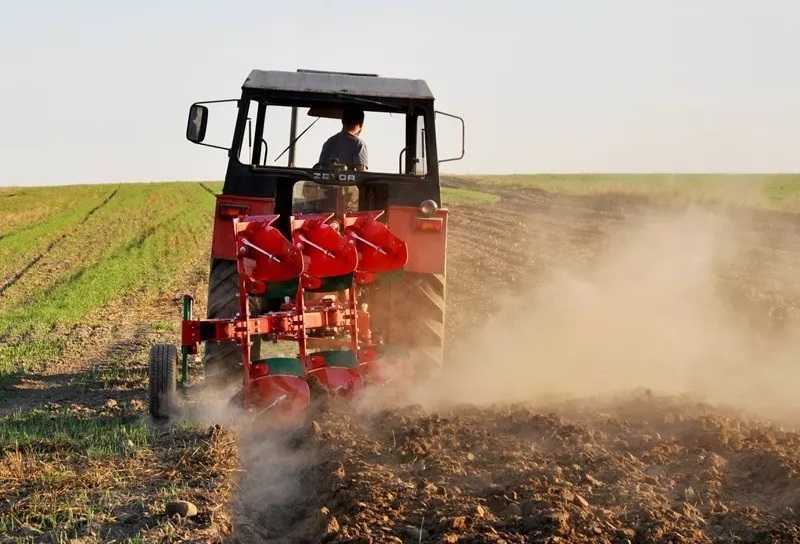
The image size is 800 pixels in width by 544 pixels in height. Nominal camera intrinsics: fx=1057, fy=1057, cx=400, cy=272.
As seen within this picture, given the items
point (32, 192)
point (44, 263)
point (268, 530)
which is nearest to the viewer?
point (268, 530)

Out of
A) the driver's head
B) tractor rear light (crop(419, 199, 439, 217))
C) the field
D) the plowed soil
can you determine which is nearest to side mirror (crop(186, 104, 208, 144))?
the driver's head

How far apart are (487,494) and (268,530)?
1040 mm

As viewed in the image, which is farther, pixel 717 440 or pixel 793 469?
pixel 717 440

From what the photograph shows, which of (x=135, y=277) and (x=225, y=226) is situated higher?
(x=225, y=226)

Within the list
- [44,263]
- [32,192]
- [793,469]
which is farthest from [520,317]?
[32,192]

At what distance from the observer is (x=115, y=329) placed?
12.8 m

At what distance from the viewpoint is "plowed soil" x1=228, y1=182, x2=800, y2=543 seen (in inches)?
176

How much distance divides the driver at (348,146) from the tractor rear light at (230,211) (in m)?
0.78

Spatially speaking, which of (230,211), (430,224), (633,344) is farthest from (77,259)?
(430,224)

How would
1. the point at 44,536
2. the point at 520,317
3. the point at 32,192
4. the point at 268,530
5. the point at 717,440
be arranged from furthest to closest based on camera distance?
1. the point at 32,192
2. the point at 520,317
3. the point at 717,440
4. the point at 268,530
5. the point at 44,536

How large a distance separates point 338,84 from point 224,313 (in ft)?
6.54

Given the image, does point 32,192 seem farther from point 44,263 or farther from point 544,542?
point 544,542

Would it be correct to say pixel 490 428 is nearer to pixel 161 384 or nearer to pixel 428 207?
pixel 428 207

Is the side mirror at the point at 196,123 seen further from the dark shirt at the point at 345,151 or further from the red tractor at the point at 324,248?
the dark shirt at the point at 345,151
